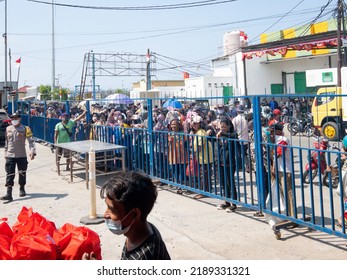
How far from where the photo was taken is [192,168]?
7.64m

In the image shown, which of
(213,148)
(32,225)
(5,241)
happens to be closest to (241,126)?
(213,148)

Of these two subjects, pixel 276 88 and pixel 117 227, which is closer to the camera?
pixel 117 227

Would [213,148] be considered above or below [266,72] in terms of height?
below

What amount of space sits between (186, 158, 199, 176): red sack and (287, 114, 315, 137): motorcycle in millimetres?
1987

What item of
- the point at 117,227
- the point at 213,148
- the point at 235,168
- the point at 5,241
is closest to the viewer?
the point at 117,227

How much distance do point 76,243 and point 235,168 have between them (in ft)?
14.0

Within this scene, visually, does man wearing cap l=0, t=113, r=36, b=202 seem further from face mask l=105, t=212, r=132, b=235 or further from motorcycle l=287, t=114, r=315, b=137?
face mask l=105, t=212, r=132, b=235

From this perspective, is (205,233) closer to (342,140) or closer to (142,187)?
(342,140)

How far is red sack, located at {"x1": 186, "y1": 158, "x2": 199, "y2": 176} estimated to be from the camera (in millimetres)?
7541

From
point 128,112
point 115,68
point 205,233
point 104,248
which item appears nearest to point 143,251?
point 104,248

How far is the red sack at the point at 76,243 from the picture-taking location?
2828 millimetres

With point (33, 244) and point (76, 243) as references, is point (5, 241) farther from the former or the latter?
point (76, 243)

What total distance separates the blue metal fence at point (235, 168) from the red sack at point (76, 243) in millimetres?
2995

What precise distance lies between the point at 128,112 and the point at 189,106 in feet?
11.6
